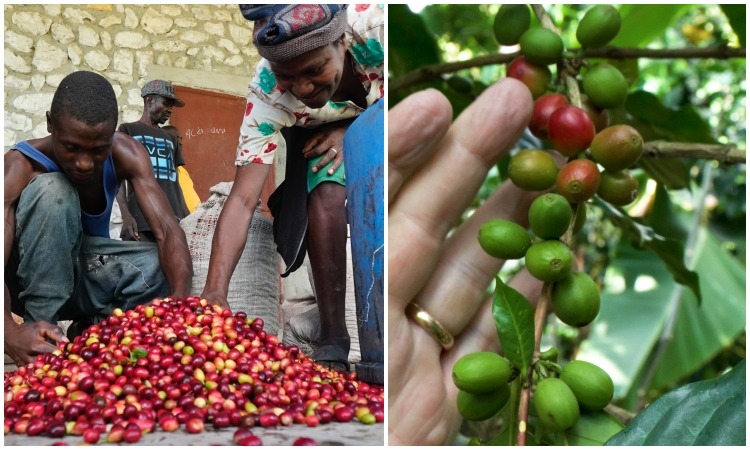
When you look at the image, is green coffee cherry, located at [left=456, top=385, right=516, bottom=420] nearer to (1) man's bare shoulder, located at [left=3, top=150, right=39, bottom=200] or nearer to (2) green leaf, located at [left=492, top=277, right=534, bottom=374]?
(2) green leaf, located at [left=492, top=277, right=534, bottom=374]

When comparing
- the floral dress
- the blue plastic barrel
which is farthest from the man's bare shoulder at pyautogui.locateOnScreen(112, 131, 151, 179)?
the blue plastic barrel

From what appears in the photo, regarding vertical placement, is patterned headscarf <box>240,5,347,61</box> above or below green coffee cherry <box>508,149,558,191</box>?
above

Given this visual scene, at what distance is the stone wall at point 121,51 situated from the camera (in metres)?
0.79

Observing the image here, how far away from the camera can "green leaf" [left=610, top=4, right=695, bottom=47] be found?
3.99 ft

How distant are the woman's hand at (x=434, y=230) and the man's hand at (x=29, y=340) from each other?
372 millimetres

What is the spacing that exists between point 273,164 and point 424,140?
176 mm

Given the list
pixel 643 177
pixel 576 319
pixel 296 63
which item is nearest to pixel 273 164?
pixel 296 63

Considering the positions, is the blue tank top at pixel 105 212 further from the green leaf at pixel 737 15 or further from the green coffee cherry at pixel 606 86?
the green leaf at pixel 737 15

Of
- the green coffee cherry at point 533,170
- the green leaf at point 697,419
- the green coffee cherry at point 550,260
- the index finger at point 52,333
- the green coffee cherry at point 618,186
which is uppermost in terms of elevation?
the green coffee cherry at point 533,170

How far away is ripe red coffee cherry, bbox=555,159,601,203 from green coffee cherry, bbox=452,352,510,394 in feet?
0.62

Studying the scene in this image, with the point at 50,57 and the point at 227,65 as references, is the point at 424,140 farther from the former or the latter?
the point at 50,57

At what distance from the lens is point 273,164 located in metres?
0.82

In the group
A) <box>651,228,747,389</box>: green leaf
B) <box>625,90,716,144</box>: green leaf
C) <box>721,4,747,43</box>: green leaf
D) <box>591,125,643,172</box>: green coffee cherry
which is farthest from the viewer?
<box>651,228,747,389</box>: green leaf

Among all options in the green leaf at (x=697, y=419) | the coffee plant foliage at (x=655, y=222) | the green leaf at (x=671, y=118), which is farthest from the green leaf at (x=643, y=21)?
the green leaf at (x=697, y=419)
